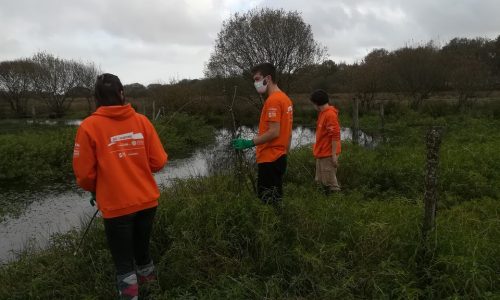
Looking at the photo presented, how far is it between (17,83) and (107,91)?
39084 millimetres

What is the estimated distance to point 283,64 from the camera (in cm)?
2711

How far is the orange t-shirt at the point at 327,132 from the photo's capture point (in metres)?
5.68

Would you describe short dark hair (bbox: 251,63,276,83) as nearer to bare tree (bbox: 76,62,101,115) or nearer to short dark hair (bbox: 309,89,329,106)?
short dark hair (bbox: 309,89,329,106)

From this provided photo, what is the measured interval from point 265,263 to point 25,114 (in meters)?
38.6

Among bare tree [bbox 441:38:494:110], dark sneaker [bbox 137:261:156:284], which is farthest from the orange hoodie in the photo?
bare tree [bbox 441:38:494:110]

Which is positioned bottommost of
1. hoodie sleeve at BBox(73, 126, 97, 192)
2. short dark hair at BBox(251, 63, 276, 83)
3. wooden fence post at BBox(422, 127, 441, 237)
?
wooden fence post at BBox(422, 127, 441, 237)

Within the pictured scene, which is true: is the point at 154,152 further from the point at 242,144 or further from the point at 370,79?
the point at 370,79

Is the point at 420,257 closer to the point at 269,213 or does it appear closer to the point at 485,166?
the point at 269,213

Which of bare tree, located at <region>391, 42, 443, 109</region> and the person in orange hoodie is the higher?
bare tree, located at <region>391, 42, 443, 109</region>

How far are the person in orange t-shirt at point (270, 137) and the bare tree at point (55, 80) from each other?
3675 cm

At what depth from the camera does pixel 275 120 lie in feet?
13.0

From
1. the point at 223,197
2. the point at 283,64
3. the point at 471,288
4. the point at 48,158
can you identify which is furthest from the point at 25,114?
the point at 471,288

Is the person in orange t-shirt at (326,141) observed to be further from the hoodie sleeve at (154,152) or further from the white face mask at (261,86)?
the hoodie sleeve at (154,152)

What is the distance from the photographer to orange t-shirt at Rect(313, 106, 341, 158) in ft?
Result: 18.6
